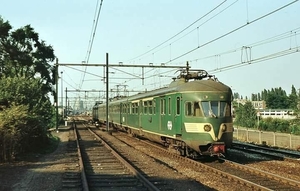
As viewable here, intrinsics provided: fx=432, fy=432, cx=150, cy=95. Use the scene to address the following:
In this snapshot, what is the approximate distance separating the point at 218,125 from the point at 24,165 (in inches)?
296

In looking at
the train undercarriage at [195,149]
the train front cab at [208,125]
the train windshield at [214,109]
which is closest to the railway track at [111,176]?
the train undercarriage at [195,149]

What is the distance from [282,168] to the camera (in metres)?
15.2

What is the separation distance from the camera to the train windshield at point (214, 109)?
16.9 m

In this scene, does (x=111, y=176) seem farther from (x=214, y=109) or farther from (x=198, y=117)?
(x=214, y=109)

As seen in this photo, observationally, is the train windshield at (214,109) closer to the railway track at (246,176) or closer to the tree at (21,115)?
the railway track at (246,176)

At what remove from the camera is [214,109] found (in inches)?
671

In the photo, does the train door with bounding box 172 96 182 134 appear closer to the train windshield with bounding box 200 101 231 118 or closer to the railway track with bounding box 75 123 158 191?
the train windshield with bounding box 200 101 231 118

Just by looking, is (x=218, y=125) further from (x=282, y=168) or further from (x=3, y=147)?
(x=3, y=147)

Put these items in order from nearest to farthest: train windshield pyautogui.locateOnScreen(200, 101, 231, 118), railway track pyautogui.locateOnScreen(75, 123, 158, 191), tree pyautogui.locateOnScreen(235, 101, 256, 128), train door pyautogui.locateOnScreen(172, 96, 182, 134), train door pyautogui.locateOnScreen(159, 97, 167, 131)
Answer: railway track pyautogui.locateOnScreen(75, 123, 158, 191), train windshield pyautogui.locateOnScreen(200, 101, 231, 118), train door pyautogui.locateOnScreen(172, 96, 182, 134), train door pyautogui.locateOnScreen(159, 97, 167, 131), tree pyautogui.locateOnScreen(235, 101, 256, 128)

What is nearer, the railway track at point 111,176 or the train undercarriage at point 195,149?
the railway track at point 111,176

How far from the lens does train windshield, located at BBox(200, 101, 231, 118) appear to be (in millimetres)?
16930

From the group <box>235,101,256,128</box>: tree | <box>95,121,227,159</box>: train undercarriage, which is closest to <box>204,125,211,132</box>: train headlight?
<box>95,121,227,159</box>: train undercarriage

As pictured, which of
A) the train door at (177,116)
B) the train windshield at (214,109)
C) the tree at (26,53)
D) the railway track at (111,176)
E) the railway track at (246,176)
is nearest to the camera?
the railway track at (111,176)

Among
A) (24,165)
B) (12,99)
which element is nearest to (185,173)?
(24,165)
